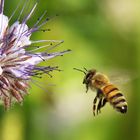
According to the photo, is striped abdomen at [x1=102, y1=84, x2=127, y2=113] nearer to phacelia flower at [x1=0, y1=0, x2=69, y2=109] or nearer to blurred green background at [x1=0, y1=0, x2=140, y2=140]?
phacelia flower at [x1=0, y1=0, x2=69, y2=109]

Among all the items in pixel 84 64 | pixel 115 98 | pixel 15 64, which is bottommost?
pixel 115 98

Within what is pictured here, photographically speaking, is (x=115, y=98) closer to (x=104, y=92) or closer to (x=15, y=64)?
(x=104, y=92)

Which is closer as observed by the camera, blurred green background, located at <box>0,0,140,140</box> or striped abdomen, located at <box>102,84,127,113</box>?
striped abdomen, located at <box>102,84,127,113</box>

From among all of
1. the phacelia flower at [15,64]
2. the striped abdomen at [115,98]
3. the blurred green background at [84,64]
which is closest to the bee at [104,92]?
the striped abdomen at [115,98]

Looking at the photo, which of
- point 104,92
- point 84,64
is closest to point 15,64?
point 104,92

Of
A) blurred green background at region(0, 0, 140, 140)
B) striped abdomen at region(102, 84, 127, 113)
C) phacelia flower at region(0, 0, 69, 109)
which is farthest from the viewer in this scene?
blurred green background at region(0, 0, 140, 140)

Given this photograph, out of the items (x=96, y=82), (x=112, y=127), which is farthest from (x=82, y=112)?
(x=96, y=82)

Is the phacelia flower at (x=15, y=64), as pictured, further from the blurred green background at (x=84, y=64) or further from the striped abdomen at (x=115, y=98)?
the blurred green background at (x=84, y=64)

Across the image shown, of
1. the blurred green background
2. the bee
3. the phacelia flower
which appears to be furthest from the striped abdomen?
the blurred green background
